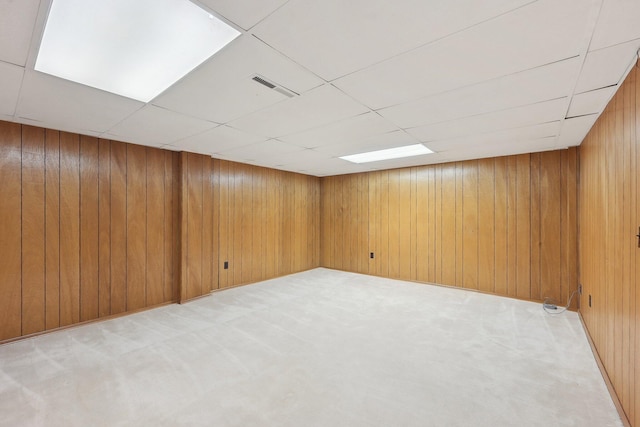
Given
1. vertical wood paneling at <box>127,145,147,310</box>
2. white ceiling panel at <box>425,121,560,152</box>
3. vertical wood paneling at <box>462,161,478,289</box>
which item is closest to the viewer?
white ceiling panel at <box>425,121,560,152</box>

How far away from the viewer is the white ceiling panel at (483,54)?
125 cm

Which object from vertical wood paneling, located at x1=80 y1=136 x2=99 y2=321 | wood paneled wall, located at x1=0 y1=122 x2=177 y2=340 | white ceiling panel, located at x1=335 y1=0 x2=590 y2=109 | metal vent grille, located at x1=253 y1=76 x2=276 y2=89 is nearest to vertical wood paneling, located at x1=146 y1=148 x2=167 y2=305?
wood paneled wall, located at x1=0 y1=122 x2=177 y2=340

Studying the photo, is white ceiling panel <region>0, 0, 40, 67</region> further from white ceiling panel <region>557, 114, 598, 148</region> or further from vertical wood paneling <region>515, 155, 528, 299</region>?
vertical wood paneling <region>515, 155, 528, 299</region>

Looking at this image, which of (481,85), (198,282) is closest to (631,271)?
(481,85)

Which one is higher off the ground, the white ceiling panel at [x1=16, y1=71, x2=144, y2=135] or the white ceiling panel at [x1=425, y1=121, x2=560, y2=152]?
the white ceiling panel at [x1=16, y1=71, x2=144, y2=135]

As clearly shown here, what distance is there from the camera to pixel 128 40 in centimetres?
145

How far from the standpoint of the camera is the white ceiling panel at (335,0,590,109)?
125 cm

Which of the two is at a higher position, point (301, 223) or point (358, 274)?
point (301, 223)

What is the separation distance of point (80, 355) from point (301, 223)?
168 inches

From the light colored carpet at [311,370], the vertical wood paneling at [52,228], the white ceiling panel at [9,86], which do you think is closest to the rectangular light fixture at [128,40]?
the white ceiling panel at [9,86]

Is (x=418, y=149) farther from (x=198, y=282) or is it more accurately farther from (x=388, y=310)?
(x=198, y=282)

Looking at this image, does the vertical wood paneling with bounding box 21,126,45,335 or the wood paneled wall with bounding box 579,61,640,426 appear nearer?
the wood paneled wall with bounding box 579,61,640,426

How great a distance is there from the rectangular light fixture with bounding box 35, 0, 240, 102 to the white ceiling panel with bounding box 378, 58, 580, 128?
1.56 metres

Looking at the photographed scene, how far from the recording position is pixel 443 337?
275 cm
